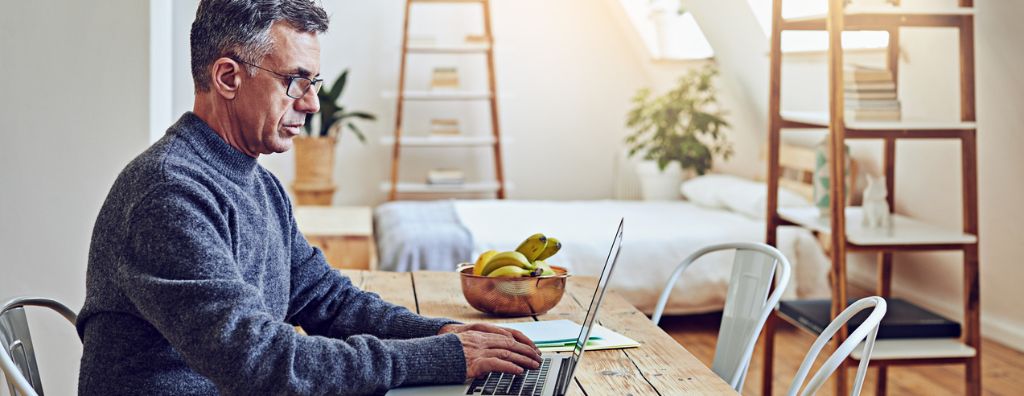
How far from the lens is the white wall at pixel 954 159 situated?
10.7 ft

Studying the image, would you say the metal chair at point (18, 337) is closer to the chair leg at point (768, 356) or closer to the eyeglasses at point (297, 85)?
the eyeglasses at point (297, 85)

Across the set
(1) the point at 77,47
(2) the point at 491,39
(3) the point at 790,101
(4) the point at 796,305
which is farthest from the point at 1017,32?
(2) the point at 491,39

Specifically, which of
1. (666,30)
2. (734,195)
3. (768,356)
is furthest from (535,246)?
(666,30)

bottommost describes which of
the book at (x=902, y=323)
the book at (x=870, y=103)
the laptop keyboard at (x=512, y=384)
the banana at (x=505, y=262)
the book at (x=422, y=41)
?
the book at (x=902, y=323)

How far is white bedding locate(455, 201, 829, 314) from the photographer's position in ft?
12.6

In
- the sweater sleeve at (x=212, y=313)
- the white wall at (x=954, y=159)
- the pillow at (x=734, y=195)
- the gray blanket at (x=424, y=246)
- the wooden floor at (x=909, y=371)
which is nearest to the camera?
the sweater sleeve at (x=212, y=313)

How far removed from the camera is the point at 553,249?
183cm

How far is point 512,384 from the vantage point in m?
1.32

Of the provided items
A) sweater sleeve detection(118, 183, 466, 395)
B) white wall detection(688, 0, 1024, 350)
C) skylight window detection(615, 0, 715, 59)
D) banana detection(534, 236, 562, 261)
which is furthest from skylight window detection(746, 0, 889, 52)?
sweater sleeve detection(118, 183, 466, 395)

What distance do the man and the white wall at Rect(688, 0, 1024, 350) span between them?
8.05 ft

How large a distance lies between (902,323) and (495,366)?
190cm

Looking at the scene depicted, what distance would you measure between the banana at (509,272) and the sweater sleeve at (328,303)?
0.20m

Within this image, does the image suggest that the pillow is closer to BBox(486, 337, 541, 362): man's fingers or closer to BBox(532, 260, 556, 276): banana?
BBox(532, 260, 556, 276): banana

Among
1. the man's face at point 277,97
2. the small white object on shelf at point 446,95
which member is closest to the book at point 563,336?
the man's face at point 277,97
